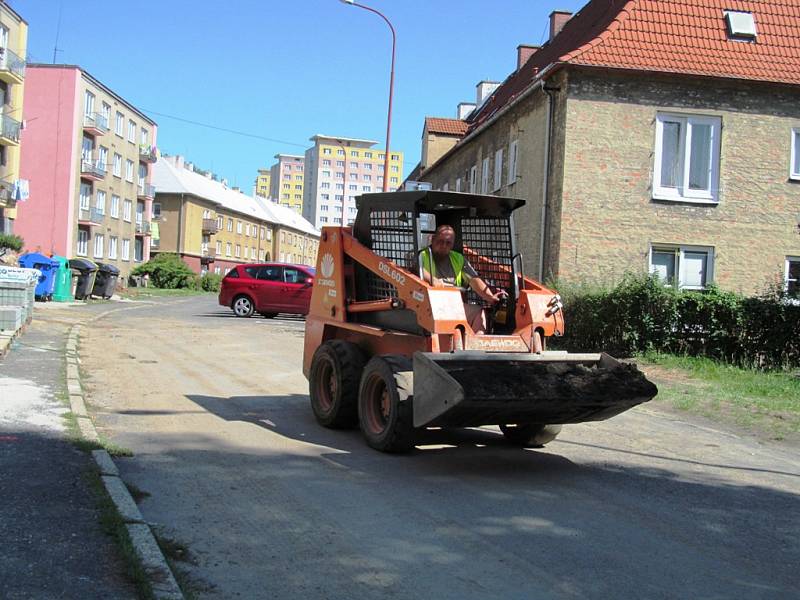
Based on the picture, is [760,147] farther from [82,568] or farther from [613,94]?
[82,568]

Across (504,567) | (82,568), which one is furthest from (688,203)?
(82,568)

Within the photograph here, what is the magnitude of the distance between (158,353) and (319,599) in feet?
39.9

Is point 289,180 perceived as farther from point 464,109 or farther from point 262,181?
point 464,109

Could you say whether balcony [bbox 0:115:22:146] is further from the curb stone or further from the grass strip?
the curb stone

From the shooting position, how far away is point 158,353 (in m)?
15.4

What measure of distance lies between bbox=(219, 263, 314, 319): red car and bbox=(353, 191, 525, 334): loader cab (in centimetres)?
1737

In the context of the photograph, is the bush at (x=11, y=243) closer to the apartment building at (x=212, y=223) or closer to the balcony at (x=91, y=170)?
the balcony at (x=91, y=170)

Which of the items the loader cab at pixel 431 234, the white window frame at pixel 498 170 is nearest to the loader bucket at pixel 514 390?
the loader cab at pixel 431 234

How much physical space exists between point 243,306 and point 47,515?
21.7 meters

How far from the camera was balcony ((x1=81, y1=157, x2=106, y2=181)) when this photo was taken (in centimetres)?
5391

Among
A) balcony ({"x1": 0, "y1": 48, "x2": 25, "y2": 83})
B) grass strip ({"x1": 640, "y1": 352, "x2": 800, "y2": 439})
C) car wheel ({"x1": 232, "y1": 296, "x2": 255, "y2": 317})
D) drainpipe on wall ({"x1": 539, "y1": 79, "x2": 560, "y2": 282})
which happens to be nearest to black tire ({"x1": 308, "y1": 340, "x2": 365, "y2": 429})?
grass strip ({"x1": 640, "y1": 352, "x2": 800, "y2": 439})

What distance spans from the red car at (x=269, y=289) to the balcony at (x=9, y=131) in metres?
22.1

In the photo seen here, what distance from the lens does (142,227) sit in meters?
67.8

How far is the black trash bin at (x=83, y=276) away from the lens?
1227 inches
